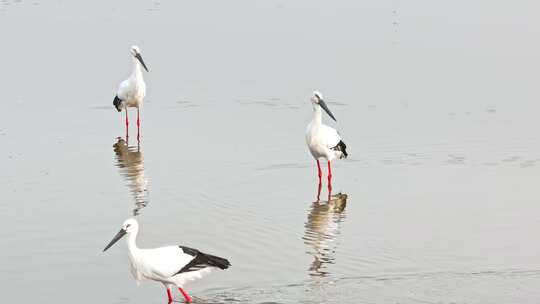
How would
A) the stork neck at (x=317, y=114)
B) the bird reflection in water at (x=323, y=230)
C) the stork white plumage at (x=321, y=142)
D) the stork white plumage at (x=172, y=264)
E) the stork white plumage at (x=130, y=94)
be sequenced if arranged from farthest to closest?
1. the stork white plumage at (x=130, y=94)
2. the stork neck at (x=317, y=114)
3. the stork white plumage at (x=321, y=142)
4. the bird reflection in water at (x=323, y=230)
5. the stork white plumage at (x=172, y=264)

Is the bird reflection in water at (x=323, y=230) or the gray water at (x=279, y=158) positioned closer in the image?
the gray water at (x=279, y=158)

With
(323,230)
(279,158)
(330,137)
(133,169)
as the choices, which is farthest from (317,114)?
(323,230)

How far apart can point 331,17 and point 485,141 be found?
14451 millimetres

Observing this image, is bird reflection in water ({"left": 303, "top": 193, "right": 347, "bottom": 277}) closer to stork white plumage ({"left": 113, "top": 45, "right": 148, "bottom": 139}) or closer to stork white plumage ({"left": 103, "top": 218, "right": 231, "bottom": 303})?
stork white plumage ({"left": 103, "top": 218, "right": 231, "bottom": 303})

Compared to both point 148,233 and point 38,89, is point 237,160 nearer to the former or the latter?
point 148,233

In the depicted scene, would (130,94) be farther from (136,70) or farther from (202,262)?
(202,262)

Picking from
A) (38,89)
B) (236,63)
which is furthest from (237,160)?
(236,63)

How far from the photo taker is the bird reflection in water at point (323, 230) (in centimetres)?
1292

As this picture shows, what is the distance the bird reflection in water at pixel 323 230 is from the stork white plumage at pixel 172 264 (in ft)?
5.06

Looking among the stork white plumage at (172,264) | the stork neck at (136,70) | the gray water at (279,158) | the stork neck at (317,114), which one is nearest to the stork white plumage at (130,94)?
the stork neck at (136,70)

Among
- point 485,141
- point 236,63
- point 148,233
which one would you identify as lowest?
point 148,233

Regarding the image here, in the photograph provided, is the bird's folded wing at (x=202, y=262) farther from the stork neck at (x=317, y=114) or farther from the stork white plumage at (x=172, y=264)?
the stork neck at (x=317, y=114)

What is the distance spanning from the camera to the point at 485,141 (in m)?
19.3

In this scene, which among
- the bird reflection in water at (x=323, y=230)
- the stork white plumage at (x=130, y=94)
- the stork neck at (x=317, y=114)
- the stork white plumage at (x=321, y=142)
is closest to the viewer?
the bird reflection in water at (x=323, y=230)
